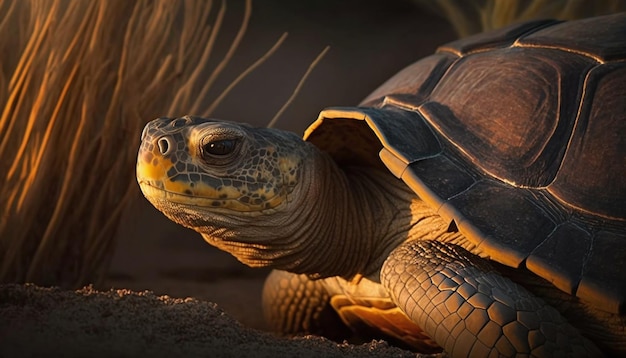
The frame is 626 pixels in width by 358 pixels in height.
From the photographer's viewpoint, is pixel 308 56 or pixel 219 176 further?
pixel 308 56

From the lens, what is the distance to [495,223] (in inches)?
87.4

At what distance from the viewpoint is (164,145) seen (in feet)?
Answer: 7.39

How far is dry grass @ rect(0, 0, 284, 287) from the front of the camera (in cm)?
285

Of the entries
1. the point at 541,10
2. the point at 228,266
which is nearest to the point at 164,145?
the point at 228,266

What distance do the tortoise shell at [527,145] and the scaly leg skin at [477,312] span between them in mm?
112

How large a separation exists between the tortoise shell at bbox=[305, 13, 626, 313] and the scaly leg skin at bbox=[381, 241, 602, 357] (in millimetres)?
112

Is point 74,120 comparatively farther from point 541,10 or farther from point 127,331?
point 541,10

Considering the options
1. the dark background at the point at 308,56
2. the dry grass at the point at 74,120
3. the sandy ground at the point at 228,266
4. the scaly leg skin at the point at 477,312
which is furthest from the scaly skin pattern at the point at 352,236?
the dark background at the point at 308,56

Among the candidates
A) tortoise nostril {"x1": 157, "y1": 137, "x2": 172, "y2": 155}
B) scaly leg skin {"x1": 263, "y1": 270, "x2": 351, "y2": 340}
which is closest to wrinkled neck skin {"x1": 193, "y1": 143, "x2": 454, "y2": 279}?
tortoise nostril {"x1": 157, "y1": 137, "x2": 172, "y2": 155}

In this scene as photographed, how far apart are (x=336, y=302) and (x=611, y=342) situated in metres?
1.14

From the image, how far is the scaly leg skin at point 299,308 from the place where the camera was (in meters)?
3.12

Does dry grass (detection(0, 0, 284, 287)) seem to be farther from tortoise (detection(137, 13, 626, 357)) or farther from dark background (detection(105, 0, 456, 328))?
dark background (detection(105, 0, 456, 328))

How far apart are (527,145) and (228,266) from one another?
2728 millimetres

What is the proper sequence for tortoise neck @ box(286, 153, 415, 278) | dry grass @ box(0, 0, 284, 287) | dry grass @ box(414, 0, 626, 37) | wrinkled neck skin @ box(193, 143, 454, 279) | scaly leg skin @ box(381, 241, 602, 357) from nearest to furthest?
scaly leg skin @ box(381, 241, 602, 357), wrinkled neck skin @ box(193, 143, 454, 279), tortoise neck @ box(286, 153, 415, 278), dry grass @ box(0, 0, 284, 287), dry grass @ box(414, 0, 626, 37)
